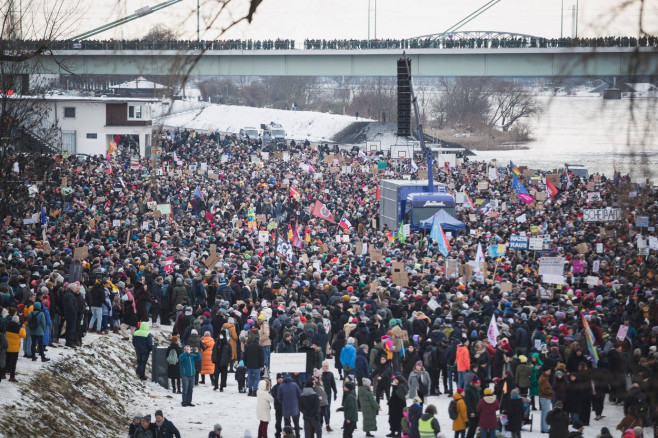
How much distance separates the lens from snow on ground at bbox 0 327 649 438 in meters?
12.0

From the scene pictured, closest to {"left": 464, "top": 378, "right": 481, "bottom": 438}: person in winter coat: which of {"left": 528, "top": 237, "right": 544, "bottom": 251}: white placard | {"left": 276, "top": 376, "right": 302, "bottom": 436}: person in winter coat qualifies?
{"left": 276, "top": 376, "right": 302, "bottom": 436}: person in winter coat

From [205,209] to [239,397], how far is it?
2114cm

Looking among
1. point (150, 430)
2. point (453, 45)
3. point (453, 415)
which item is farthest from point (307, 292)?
point (453, 45)

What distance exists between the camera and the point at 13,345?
41.1 ft

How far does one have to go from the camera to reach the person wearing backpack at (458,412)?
13.3 m

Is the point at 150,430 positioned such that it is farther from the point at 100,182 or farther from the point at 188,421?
the point at 100,182

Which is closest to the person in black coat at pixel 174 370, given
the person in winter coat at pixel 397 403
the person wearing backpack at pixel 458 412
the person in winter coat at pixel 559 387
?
the person in winter coat at pixel 397 403

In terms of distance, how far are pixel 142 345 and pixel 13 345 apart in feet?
11.7

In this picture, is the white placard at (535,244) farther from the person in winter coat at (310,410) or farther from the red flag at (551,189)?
the person in winter coat at (310,410)

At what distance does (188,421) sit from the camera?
561 inches

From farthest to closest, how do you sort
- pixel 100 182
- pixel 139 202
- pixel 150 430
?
pixel 100 182 < pixel 139 202 < pixel 150 430

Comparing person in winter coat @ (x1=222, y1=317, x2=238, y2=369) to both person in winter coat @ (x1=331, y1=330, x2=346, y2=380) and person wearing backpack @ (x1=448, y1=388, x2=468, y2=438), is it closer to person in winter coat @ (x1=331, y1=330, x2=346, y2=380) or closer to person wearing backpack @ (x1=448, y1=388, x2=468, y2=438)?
person in winter coat @ (x1=331, y1=330, x2=346, y2=380)

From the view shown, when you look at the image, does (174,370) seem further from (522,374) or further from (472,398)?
(522,374)

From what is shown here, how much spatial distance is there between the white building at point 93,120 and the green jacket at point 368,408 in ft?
144
